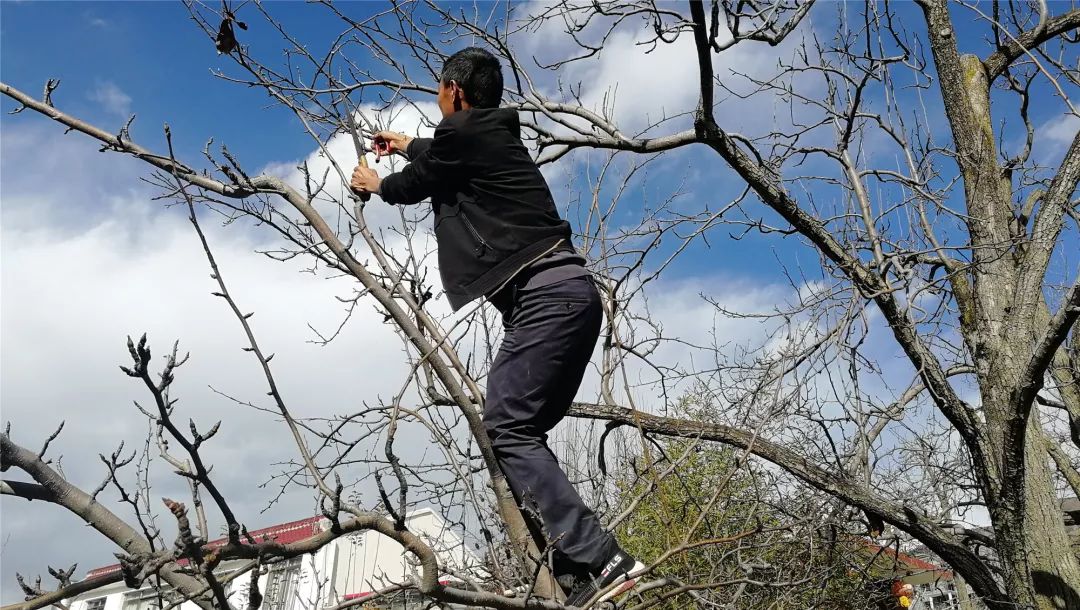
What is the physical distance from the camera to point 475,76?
2.69 m

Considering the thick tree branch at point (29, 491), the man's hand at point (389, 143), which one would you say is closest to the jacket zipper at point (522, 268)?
the man's hand at point (389, 143)

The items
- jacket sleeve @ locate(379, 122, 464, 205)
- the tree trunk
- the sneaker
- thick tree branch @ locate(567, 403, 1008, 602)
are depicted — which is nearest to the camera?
the sneaker

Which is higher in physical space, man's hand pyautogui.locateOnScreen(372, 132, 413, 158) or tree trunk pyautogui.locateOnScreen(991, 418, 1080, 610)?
man's hand pyautogui.locateOnScreen(372, 132, 413, 158)

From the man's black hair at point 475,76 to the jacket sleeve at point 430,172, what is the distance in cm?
27

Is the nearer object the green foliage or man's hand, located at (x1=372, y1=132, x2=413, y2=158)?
man's hand, located at (x1=372, y1=132, x2=413, y2=158)

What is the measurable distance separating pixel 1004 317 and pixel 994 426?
34.8 inches

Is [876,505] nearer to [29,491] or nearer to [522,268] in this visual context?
[522,268]

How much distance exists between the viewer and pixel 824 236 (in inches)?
231

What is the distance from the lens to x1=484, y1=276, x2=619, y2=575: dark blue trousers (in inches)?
81.2

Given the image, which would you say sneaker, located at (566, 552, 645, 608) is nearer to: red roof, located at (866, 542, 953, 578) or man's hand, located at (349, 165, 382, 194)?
man's hand, located at (349, 165, 382, 194)

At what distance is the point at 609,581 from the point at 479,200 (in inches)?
46.5

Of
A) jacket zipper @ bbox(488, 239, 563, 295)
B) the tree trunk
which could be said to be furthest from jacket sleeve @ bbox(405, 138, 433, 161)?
the tree trunk

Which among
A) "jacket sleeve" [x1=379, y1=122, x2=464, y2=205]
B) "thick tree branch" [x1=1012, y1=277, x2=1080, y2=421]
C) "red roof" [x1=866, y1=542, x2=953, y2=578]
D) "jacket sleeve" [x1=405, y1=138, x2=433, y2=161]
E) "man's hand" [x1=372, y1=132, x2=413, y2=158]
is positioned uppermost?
"man's hand" [x1=372, y1=132, x2=413, y2=158]

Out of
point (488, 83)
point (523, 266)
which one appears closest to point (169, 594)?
point (523, 266)
